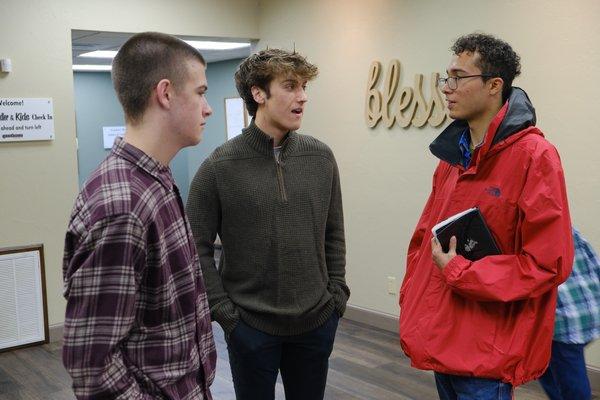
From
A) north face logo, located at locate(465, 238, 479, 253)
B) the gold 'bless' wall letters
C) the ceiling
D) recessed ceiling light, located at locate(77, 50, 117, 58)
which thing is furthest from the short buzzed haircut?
recessed ceiling light, located at locate(77, 50, 117, 58)

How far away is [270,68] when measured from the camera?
6.44 feet

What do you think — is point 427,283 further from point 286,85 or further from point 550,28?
point 550,28

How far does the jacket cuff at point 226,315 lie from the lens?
192 centimetres

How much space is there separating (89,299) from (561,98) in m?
3.04

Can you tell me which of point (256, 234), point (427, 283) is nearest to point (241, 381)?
point (256, 234)

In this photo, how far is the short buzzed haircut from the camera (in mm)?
1245

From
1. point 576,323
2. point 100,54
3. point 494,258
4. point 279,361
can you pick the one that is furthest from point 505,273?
point 100,54

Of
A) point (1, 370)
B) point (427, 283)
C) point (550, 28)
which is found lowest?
point (1, 370)

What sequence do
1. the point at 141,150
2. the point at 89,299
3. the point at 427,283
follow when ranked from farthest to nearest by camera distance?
the point at 427,283 → the point at 141,150 → the point at 89,299

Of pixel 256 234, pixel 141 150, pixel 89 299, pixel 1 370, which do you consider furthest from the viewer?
pixel 1 370

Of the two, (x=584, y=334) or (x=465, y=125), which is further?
(x=584, y=334)

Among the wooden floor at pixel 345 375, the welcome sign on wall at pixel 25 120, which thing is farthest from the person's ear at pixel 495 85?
the welcome sign on wall at pixel 25 120

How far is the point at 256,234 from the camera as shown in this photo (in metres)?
1.94

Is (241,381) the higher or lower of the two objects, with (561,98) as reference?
lower
